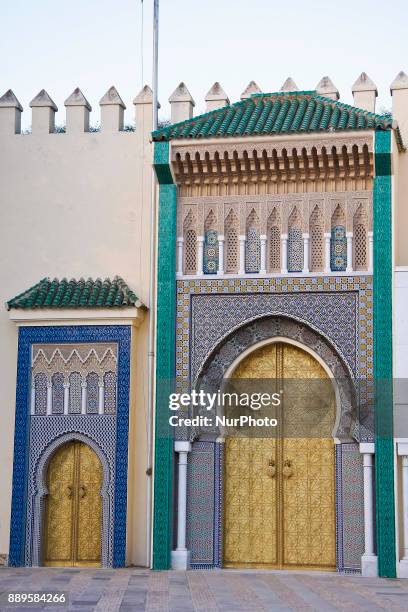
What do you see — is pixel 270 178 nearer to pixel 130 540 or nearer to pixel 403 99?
pixel 403 99

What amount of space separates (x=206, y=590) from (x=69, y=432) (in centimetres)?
237

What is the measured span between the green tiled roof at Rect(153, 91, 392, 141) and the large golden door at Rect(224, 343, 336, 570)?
208 centimetres

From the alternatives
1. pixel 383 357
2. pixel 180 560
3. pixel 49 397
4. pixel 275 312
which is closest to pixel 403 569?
pixel 383 357

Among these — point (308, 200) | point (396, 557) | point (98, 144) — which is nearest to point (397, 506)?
point (396, 557)

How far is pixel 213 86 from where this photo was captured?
34.8 feet

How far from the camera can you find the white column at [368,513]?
9.15m

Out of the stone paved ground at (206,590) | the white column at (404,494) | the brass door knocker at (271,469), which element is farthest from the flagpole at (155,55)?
the stone paved ground at (206,590)

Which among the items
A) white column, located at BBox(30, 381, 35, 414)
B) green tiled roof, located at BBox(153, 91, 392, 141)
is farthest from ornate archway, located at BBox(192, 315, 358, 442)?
green tiled roof, located at BBox(153, 91, 392, 141)

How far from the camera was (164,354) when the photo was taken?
9812 mm

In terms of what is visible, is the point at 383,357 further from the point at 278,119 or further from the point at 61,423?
the point at 61,423

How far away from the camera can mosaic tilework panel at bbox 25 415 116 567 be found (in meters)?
9.70

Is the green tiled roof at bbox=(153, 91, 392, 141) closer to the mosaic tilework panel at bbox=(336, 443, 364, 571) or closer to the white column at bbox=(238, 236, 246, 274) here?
the white column at bbox=(238, 236, 246, 274)

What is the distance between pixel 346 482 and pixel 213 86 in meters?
4.23

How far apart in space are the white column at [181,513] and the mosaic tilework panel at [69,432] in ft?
2.05
